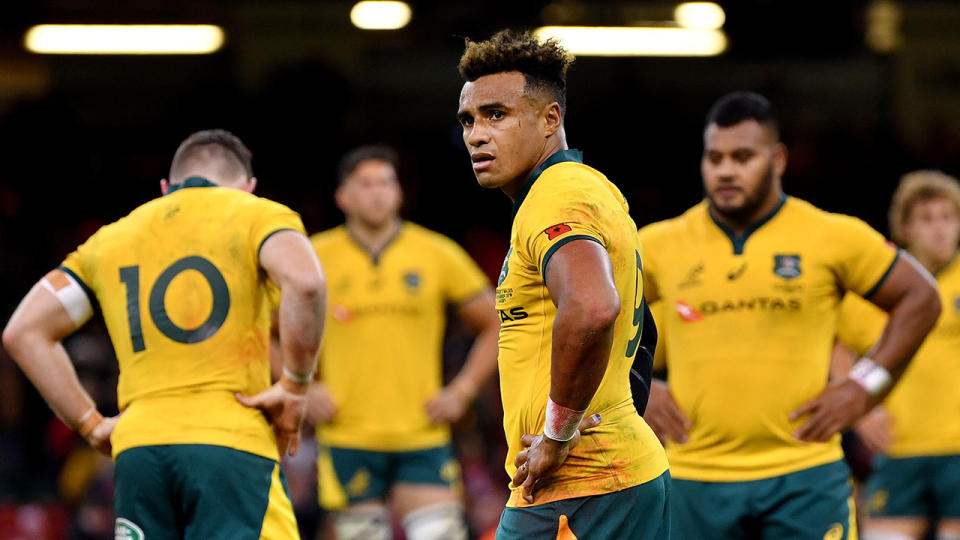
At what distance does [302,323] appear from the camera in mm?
4801

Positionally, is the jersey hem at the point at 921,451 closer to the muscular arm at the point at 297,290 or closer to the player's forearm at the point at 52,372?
the muscular arm at the point at 297,290

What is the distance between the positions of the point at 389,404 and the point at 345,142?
8.00 meters

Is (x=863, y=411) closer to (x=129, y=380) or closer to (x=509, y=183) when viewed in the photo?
(x=509, y=183)

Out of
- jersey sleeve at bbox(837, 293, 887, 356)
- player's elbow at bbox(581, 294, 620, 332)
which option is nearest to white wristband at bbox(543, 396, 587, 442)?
player's elbow at bbox(581, 294, 620, 332)

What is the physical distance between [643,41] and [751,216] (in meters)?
11.1

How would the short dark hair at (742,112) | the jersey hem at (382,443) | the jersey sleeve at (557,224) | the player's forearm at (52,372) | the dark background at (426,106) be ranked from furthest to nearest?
the dark background at (426,106), the jersey hem at (382,443), the short dark hair at (742,112), the player's forearm at (52,372), the jersey sleeve at (557,224)

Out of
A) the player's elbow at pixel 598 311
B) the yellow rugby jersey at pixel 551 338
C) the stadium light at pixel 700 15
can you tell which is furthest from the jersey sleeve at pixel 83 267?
the stadium light at pixel 700 15

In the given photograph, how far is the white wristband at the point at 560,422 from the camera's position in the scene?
3.67 meters

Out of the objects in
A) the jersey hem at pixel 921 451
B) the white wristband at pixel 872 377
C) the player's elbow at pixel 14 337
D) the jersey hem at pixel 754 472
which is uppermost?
the player's elbow at pixel 14 337

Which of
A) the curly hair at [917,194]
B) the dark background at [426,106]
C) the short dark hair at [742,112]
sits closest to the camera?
the short dark hair at [742,112]

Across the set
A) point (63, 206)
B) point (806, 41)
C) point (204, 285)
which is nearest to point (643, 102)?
point (806, 41)

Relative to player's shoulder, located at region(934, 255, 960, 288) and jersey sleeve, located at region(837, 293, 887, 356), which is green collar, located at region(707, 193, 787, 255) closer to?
jersey sleeve, located at region(837, 293, 887, 356)

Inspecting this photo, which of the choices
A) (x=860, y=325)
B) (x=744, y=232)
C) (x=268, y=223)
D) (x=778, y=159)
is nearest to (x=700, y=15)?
(x=860, y=325)

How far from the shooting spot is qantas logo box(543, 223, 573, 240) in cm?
365
